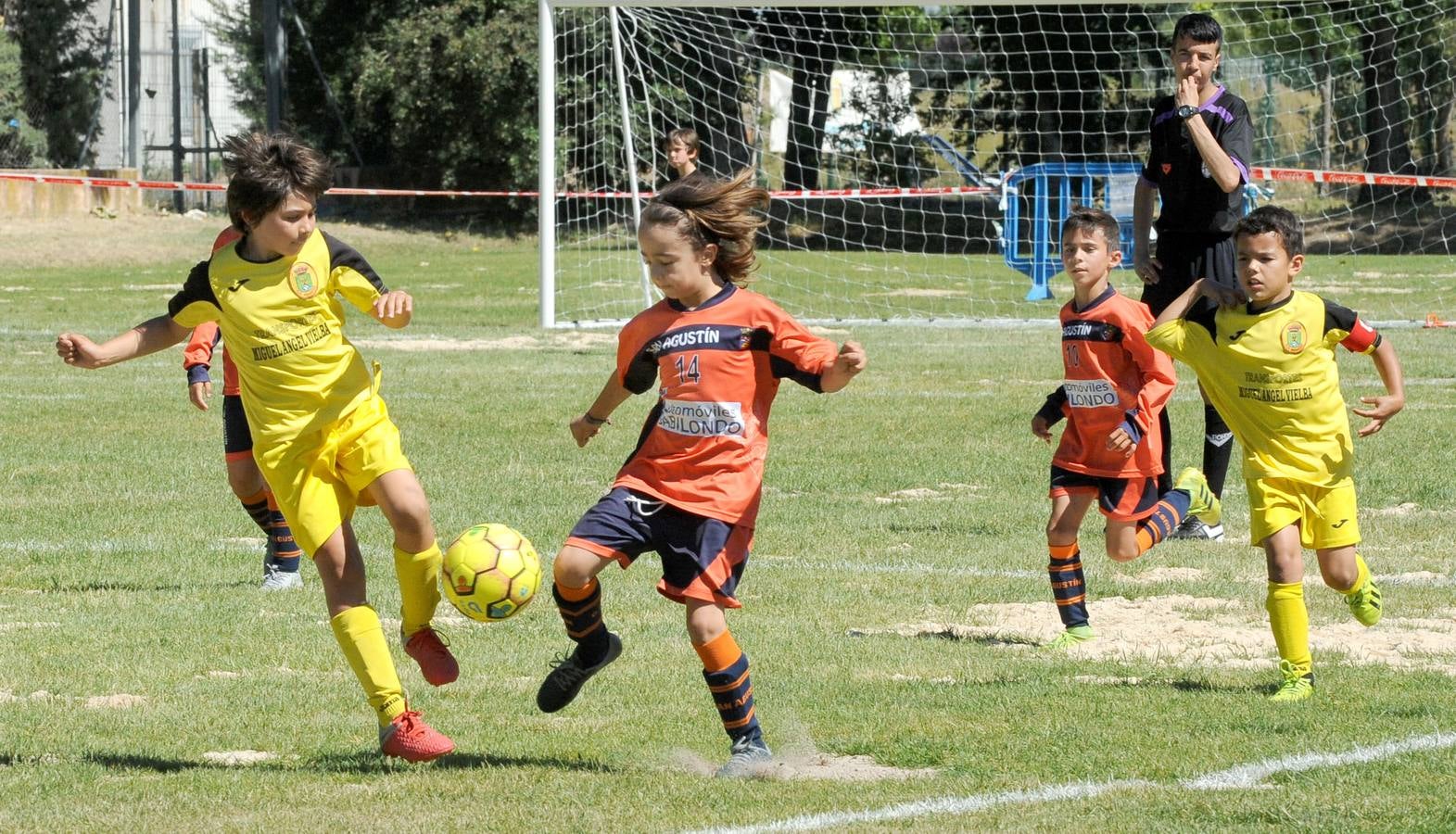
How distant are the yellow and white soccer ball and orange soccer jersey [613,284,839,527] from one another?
430 mm

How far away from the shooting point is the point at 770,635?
22.3 feet

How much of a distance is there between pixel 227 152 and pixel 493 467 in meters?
5.53

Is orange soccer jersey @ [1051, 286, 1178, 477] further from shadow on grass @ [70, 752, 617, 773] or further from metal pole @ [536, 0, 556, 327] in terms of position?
metal pole @ [536, 0, 556, 327]

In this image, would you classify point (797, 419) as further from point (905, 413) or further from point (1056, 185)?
point (1056, 185)

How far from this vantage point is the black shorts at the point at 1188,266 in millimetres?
8898

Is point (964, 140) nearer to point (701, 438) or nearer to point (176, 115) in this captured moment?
point (176, 115)

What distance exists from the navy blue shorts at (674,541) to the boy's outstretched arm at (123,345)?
4.76 ft

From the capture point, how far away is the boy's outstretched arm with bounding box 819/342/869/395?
16.1ft

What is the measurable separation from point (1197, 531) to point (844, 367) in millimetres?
4504

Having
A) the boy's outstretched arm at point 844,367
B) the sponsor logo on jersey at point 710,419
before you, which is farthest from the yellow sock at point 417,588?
the boy's outstretched arm at point 844,367

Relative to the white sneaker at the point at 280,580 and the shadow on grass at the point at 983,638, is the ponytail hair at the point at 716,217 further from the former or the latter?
the white sneaker at the point at 280,580

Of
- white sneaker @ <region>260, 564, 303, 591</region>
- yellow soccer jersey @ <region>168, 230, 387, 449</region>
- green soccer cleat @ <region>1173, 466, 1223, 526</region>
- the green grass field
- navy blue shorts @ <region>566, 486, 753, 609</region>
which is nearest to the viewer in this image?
the green grass field

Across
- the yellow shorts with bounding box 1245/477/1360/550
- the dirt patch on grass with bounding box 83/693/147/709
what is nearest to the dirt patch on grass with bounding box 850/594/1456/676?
the yellow shorts with bounding box 1245/477/1360/550

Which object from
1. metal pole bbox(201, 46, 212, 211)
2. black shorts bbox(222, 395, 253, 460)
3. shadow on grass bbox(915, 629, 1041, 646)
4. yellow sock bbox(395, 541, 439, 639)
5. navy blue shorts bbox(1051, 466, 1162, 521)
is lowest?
shadow on grass bbox(915, 629, 1041, 646)
